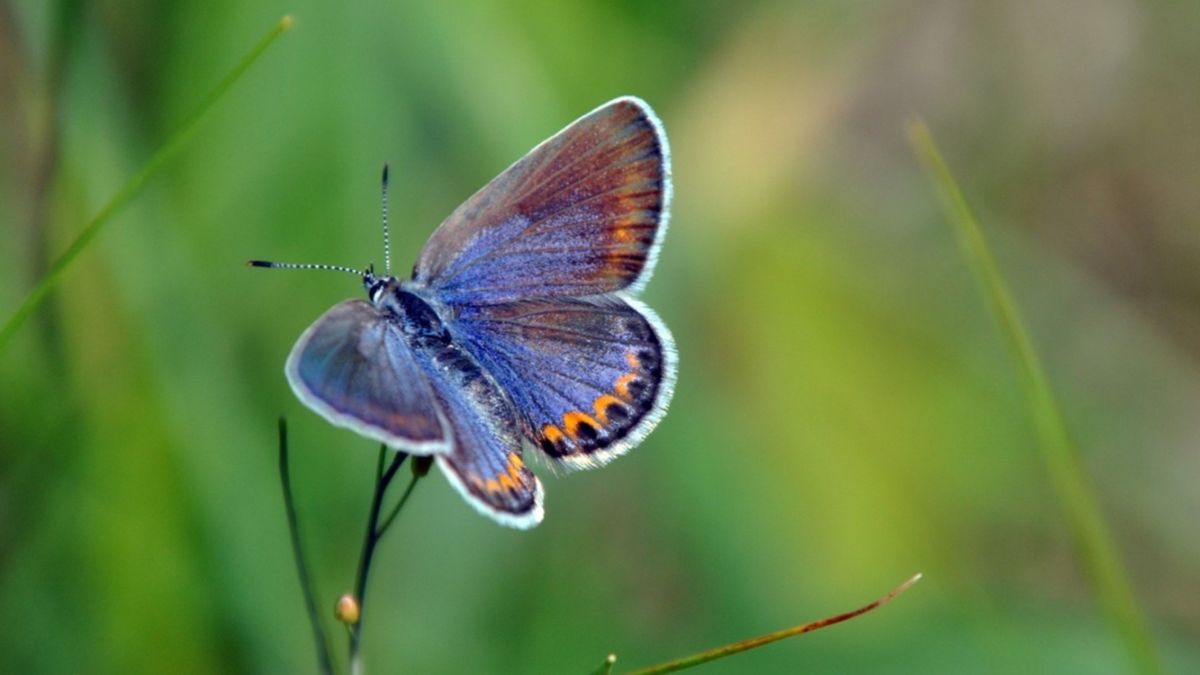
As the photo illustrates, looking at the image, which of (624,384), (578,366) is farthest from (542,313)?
(624,384)

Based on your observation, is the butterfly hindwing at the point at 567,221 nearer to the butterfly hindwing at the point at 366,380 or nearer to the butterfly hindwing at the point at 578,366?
the butterfly hindwing at the point at 578,366

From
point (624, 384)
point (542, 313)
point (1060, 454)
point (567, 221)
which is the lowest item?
point (1060, 454)

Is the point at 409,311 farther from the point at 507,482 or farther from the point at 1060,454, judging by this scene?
the point at 1060,454

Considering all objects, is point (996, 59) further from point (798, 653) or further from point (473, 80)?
point (798, 653)

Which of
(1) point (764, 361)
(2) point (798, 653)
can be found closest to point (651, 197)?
(2) point (798, 653)

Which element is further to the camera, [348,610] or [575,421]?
[575,421]
